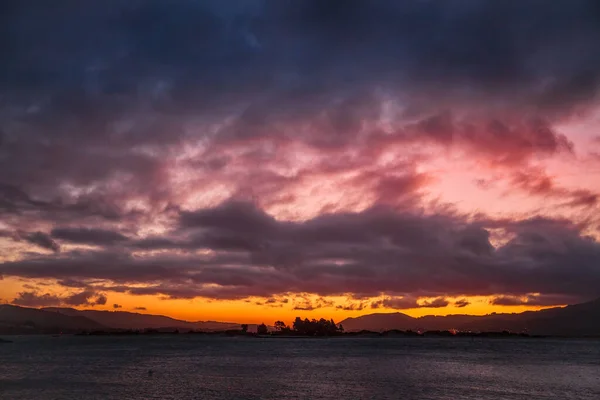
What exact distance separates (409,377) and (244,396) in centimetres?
4653

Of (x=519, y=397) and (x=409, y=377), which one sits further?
(x=409, y=377)

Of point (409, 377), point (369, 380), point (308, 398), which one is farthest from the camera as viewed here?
Answer: point (409, 377)

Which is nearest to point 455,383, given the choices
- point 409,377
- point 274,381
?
point 409,377

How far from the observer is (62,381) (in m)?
101

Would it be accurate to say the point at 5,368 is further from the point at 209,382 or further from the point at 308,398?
the point at 308,398

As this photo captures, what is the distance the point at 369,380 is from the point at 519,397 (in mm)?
30661

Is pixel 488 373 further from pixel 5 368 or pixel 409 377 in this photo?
pixel 5 368

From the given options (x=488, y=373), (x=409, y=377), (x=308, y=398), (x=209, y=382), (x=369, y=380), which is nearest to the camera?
(x=308, y=398)

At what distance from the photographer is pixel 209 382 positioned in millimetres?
98438

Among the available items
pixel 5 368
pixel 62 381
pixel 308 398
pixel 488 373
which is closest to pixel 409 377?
pixel 488 373

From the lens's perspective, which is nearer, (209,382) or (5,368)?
(209,382)

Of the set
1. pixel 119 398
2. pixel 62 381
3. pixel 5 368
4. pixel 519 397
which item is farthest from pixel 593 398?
pixel 5 368

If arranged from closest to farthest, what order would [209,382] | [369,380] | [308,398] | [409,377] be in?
[308,398]
[209,382]
[369,380]
[409,377]

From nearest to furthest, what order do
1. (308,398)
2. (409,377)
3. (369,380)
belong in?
(308,398)
(369,380)
(409,377)
